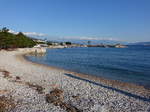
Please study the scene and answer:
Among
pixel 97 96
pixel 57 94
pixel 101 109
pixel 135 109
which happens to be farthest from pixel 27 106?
pixel 135 109

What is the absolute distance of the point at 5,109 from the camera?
26.7ft

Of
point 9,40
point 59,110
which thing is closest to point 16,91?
point 59,110

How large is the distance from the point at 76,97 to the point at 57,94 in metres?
1.27

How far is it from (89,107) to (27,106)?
3062mm

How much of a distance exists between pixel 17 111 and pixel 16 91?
11.4ft

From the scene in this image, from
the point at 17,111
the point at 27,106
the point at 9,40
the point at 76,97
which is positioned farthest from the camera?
the point at 9,40

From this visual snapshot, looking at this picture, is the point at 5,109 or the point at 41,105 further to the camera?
the point at 41,105

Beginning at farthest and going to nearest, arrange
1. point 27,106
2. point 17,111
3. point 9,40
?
point 9,40, point 27,106, point 17,111

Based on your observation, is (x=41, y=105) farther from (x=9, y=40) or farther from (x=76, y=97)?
(x=9, y=40)

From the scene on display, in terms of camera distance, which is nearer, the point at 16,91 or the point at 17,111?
the point at 17,111

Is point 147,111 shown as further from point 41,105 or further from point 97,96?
point 41,105

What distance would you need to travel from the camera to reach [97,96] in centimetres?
1116

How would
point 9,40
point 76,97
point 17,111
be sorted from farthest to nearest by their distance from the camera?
point 9,40 < point 76,97 < point 17,111

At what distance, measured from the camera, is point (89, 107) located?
9055mm
